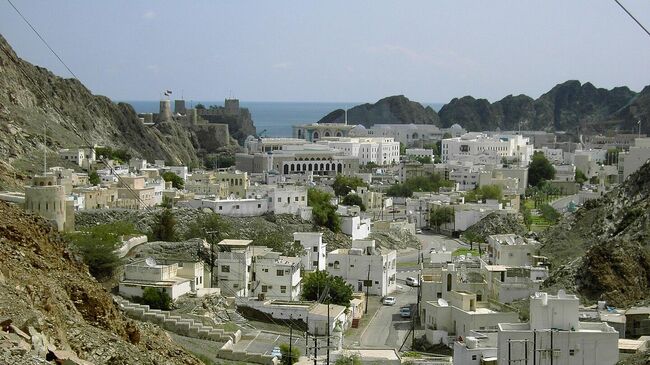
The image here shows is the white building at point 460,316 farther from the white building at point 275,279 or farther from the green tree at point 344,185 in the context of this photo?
the green tree at point 344,185

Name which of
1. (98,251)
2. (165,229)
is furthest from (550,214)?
(98,251)

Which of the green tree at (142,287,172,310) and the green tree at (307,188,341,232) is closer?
the green tree at (142,287,172,310)

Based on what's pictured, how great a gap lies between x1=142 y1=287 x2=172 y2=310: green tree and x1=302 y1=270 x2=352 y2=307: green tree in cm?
401

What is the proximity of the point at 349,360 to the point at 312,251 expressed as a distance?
12139 millimetres

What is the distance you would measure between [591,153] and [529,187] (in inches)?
677

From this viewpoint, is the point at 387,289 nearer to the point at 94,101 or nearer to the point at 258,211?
the point at 258,211

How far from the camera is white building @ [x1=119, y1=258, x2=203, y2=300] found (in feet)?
72.8

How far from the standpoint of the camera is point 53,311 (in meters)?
11.7

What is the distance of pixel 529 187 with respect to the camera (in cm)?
6081

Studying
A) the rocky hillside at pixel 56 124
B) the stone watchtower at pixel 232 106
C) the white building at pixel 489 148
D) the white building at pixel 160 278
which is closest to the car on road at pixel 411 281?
the white building at pixel 160 278

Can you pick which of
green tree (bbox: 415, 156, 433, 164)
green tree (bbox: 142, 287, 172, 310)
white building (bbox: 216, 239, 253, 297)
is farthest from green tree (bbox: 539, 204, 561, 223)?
green tree (bbox: 142, 287, 172, 310)

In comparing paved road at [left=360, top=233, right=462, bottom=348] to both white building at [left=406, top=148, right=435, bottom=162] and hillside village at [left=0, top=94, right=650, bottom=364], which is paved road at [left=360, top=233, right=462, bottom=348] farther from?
white building at [left=406, top=148, right=435, bottom=162]

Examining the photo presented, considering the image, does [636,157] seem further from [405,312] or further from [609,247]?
[405,312]

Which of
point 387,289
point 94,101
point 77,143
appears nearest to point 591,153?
point 94,101
